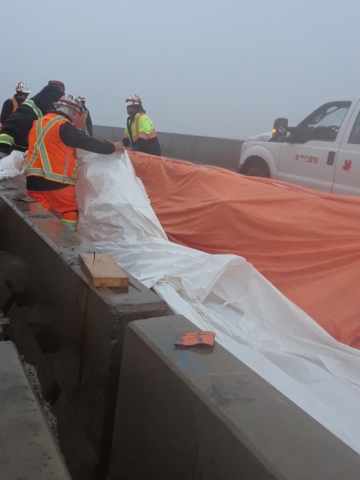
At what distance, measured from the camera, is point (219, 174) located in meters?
4.78

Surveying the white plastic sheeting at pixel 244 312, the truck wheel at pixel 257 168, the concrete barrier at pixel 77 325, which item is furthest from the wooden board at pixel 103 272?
the truck wheel at pixel 257 168

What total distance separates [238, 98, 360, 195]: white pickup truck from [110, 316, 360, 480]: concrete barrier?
495 centimetres

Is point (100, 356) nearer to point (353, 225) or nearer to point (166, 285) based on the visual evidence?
point (166, 285)

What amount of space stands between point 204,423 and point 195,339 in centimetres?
43

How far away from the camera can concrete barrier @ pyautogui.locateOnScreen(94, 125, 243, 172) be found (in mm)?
14422

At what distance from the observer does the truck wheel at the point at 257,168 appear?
7.96 metres

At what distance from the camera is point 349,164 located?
6.36m

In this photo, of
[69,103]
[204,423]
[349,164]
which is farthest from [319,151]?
[204,423]

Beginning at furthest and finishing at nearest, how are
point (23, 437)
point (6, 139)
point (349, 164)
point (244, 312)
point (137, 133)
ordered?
point (137, 133), point (349, 164), point (6, 139), point (244, 312), point (23, 437)

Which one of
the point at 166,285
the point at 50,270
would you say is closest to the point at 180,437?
the point at 166,285

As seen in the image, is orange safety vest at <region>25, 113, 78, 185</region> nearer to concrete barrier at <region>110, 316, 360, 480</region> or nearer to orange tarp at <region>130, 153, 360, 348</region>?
orange tarp at <region>130, 153, 360, 348</region>

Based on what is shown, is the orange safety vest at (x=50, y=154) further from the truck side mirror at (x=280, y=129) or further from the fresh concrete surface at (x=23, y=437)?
the truck side mirror at (x=280, y=129)

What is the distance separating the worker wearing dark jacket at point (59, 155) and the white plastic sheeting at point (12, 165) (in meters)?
0.48

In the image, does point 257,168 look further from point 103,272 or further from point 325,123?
point 103,272
